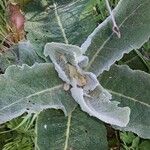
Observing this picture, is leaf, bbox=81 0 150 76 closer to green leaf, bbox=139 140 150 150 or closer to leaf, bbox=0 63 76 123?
leaf, bbox=0 63 76 123

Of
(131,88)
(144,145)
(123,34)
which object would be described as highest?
(123,34)

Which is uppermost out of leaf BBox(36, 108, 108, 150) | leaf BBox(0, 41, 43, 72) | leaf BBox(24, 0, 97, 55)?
leaf BBox(24, 0, 97, 55)

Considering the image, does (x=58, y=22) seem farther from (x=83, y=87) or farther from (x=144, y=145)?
(x=144, y=145)

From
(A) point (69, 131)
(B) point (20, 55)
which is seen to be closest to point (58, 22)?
(B) point (20, 55)

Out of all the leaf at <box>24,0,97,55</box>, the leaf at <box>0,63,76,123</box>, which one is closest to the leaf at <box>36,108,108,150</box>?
the leaf at <box>0,63,76,123</box>

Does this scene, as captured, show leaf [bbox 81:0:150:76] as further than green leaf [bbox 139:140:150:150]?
No

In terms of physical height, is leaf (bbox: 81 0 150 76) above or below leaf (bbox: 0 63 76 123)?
above

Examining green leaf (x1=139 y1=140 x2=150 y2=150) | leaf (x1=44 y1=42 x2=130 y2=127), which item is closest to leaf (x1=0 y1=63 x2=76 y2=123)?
leaf (x1=44 y1=42 x2=130 y2=127)
